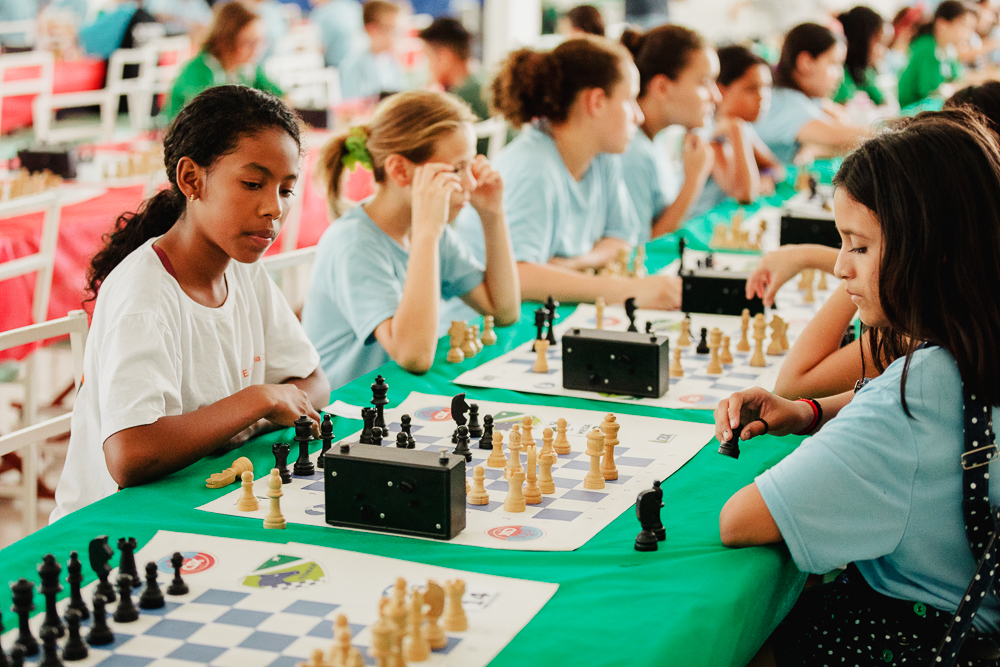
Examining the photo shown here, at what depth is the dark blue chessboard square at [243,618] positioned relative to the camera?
Result: 3.90ft

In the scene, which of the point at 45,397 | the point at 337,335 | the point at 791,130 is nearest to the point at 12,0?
the point at 45,397

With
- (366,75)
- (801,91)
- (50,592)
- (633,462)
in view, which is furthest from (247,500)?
(366,75)

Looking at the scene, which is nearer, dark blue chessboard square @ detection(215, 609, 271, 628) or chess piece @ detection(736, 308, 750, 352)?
dark blue chessboard square @ detection(215, 609, 271, 628)

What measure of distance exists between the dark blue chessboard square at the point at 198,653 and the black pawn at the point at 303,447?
566 millimetres

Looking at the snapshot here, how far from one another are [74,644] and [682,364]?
1.58 m

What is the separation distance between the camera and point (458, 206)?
8.69 feet

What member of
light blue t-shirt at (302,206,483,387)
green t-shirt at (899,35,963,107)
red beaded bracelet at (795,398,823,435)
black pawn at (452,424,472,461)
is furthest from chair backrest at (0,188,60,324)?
green t-shirt at (899,35,963,107)

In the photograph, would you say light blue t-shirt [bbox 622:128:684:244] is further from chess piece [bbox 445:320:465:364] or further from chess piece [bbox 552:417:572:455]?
chess piece [bbox 552:417:572:455]

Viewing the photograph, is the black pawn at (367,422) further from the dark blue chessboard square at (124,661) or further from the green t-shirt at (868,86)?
the green t-shirt at (868,86)

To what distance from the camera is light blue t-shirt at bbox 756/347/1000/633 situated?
52.8 inches

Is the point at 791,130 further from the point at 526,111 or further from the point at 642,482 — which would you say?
the point at 642,482

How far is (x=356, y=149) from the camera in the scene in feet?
8.83

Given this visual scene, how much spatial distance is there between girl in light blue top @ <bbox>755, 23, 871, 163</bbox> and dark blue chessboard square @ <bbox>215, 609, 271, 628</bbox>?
16.8ft

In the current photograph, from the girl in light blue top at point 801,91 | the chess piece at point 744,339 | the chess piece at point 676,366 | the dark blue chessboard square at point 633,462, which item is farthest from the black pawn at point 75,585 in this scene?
the girl in light blue top at point 801,91
